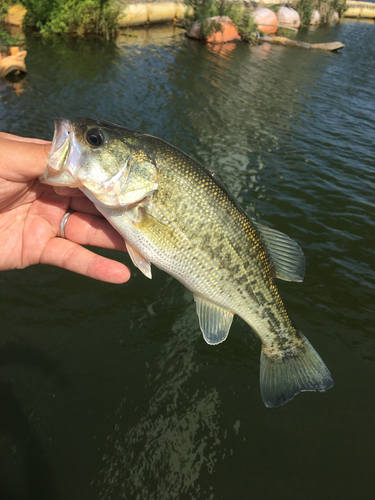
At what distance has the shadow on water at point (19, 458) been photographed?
3.35 metres

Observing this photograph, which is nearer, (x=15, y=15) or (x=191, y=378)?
(x=191, y=378)

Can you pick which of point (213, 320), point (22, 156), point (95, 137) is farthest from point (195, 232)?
point (22, 156)

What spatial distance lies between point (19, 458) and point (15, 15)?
21.0 m

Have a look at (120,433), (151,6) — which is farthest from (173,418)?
(151,6)

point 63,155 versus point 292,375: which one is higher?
point 63,155

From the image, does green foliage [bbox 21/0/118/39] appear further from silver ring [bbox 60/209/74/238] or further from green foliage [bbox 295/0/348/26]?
green foliage [bbox 295/0/348/26]

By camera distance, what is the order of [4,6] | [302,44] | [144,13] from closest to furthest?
[4,6], [144,13], [302,44]

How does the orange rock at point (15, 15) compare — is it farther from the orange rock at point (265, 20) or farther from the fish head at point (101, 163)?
the fish head at point (101, 163)

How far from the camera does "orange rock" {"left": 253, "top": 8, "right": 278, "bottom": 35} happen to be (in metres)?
24.8

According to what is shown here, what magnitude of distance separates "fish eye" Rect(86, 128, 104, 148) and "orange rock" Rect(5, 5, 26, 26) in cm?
1978

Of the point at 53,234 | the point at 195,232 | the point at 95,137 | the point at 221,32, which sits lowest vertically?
the point at 53,234

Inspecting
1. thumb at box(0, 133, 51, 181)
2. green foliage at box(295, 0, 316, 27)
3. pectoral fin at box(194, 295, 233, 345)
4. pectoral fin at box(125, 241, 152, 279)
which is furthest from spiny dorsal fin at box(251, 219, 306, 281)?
green foliage at box(295, 0, 316, 27)

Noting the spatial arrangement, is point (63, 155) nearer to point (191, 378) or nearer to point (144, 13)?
point (191, 378)

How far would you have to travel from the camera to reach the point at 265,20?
25156mm
